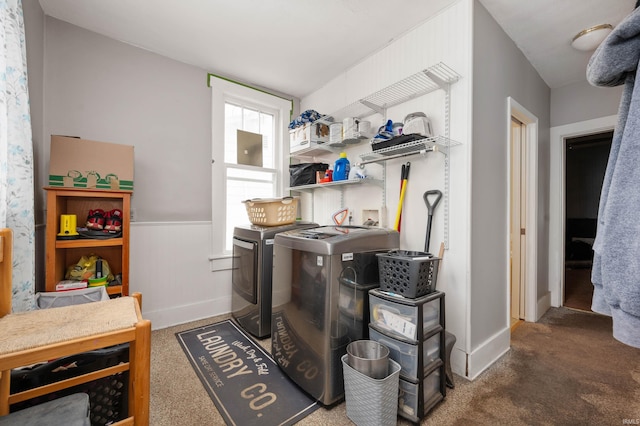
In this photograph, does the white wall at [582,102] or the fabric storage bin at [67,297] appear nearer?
the fabric storage bin at [67,297]

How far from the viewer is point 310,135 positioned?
272 centimetres

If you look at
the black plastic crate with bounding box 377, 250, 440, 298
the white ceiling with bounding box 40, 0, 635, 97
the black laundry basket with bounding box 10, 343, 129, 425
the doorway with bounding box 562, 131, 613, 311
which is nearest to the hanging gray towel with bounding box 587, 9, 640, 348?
the black plastic crate with bounding box 377, 250, 440, 298

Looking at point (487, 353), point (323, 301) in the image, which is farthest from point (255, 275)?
point (487, 353)

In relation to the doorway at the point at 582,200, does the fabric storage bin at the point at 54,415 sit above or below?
below

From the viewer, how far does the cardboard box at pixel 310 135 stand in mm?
2725

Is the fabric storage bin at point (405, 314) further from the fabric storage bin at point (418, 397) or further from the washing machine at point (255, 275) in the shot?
the washing machine at point (255, 275)

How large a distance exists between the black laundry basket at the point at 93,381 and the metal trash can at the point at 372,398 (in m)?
1.04

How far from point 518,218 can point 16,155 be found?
380 cm

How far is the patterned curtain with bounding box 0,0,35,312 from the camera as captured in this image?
1.15 meters

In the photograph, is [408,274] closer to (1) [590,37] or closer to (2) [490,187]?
(2) [490,187]

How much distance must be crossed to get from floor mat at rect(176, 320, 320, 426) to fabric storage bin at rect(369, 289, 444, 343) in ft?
2.00

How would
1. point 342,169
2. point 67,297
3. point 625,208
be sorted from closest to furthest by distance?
point 625,208 → point 67,297 → point 342,169

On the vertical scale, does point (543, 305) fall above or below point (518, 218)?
below

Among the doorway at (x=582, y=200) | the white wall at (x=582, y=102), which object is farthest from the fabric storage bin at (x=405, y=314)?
the doorway at (x=582, y=200)
